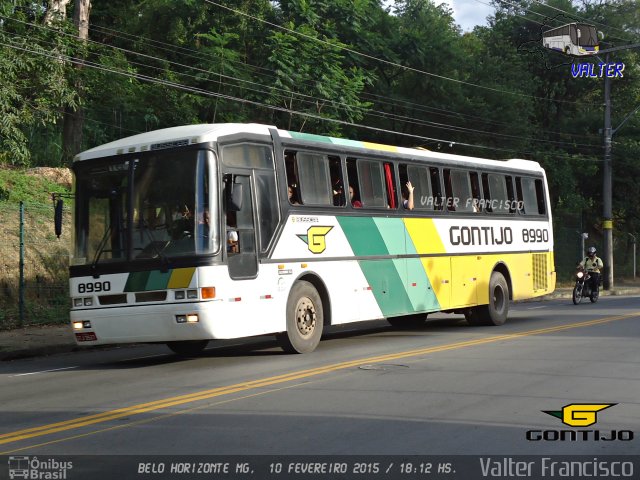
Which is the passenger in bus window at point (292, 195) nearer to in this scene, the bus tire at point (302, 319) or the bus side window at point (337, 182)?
the bus side window at point (337, 182)

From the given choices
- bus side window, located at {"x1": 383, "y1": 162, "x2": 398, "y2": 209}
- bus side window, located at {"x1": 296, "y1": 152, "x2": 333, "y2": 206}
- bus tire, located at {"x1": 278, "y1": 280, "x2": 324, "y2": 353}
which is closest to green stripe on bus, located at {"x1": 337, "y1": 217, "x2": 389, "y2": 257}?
bus side window, located at {"x1": 296, "y1": 152, "x2": 333, "y2": 206}

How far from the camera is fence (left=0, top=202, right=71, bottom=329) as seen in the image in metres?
20.6

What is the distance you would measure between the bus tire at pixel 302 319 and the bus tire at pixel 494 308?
6536 millimetres

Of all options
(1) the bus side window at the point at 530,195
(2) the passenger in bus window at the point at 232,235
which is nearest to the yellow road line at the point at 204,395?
(2) the passenger in bus window at the point at 232,235

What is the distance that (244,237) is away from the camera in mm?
13430

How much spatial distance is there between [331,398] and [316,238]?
5510mm

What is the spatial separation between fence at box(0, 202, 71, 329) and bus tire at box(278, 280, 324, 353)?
8299 mm

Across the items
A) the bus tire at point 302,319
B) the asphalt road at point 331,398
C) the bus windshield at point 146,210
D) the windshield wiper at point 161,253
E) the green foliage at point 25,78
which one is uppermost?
the green foliage at point 25,78

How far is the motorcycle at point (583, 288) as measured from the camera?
94.6 ft

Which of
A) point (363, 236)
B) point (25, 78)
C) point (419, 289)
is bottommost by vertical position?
point (419, 289)

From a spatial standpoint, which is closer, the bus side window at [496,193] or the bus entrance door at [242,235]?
the bus entrance door at [242,235]

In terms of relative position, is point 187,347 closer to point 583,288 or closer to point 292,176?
point 292,176

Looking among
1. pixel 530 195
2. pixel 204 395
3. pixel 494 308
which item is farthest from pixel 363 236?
pixel 530 195
